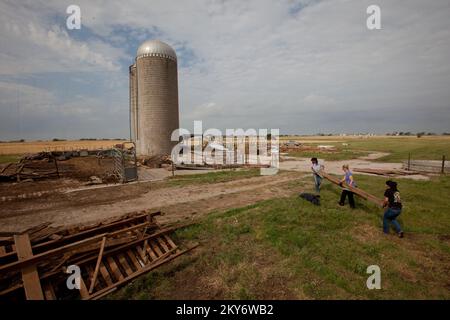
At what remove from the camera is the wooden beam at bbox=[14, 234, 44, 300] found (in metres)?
4.24

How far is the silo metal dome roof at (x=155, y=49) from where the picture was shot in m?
28.1

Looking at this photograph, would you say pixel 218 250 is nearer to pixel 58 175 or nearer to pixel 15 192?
pixel 15 192

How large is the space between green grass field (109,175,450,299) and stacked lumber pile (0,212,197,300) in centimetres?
56

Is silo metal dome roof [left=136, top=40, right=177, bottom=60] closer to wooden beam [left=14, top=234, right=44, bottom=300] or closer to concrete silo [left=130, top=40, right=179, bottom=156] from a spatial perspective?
concrete silo [left=130, top=40, right=179, bottom=156]

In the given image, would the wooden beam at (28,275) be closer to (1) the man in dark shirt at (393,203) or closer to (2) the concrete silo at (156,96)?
(1) the man in dark shirt at (393,203)

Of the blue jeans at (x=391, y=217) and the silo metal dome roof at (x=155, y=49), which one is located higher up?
the silo metal dome roof at (x=155, y=49)

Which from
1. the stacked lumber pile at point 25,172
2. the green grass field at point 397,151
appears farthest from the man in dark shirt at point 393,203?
the green grass field at point 397,151

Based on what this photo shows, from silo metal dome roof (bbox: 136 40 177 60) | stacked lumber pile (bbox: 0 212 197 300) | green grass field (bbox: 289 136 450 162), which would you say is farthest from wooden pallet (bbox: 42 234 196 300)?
green grass field (bbox: 289 136 450 162)

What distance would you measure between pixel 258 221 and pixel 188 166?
16.5 m

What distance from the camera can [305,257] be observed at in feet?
19.2

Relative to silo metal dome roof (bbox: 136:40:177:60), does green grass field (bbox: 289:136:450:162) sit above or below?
below

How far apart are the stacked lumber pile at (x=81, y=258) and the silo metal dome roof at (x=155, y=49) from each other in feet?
87.4

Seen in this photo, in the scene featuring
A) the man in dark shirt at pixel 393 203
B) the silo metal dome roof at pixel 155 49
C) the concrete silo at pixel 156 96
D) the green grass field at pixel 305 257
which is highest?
the silo metal dome roof at pixel 155 49

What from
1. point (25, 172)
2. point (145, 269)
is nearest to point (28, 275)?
point (145, 269)
